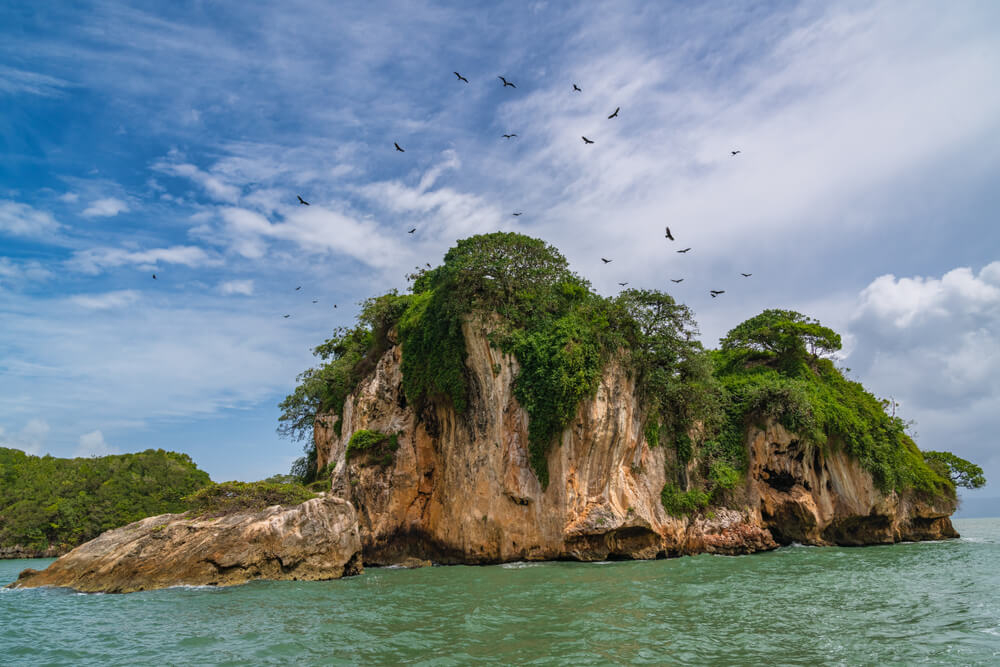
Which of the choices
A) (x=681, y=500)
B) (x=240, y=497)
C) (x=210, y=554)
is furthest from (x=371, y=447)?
(x=681, y=500)

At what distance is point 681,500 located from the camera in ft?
80.9

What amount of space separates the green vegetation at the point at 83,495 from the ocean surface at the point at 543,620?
35825mm

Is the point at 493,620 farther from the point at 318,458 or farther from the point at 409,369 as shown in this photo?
the point at 318,458

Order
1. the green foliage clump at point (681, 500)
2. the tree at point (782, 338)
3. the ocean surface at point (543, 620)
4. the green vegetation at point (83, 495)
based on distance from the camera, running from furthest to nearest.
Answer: the green vegetation at point (83, 495) → the tree at point (782, 338) → the green foliage clump at point (681, 500) → the ocean surface at point (543, 620)

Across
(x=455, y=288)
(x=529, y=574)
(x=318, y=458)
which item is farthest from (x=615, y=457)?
(x=318, y=458)

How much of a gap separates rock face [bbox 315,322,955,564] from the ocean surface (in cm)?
424

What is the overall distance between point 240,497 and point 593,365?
13.9 meters

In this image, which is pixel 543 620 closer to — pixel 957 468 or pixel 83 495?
pixel 957 468

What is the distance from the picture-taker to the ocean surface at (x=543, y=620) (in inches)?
341

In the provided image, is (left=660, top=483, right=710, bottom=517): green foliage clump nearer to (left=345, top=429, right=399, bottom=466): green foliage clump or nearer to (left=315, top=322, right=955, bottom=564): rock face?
(left=315, top=322, right=955, bottom=564): rock face

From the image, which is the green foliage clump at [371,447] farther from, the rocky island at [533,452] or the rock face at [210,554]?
the rock face at [210,554]

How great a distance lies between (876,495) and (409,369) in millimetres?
25534

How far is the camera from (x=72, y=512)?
46.0m

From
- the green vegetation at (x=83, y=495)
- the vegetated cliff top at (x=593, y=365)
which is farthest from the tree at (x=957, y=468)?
the green vegetation at (x=83, y=495)
